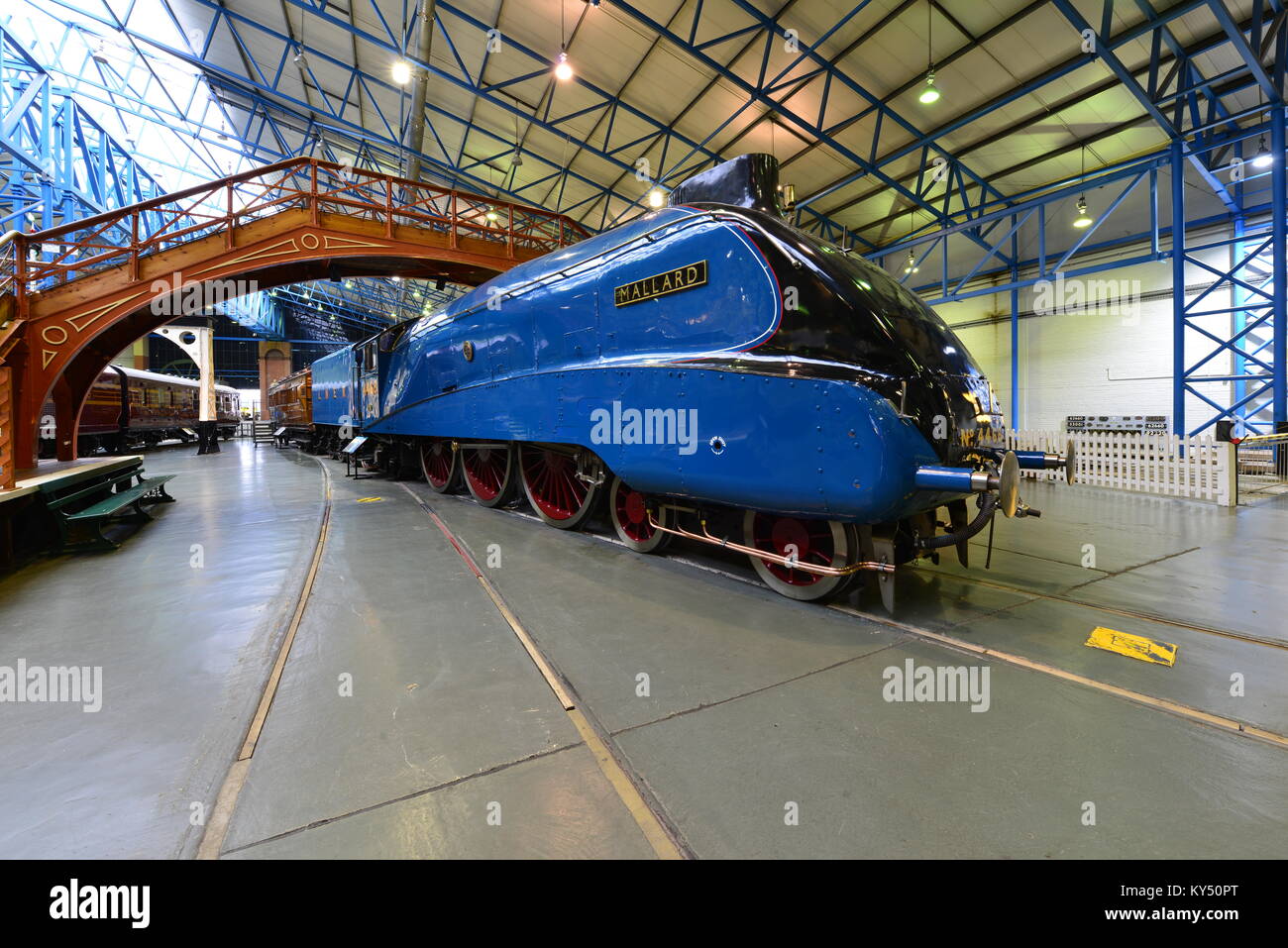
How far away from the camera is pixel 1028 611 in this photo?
10.6ft

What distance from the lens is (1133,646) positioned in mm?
2721

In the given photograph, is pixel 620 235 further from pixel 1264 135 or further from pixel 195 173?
pixel 195 173

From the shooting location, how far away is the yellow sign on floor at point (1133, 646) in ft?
8.52

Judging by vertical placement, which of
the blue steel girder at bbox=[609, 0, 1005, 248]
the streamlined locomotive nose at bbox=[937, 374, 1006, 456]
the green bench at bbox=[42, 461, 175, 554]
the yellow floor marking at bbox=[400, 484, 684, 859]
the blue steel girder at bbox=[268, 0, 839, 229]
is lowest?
the yellow floor marking at bbox=[400, 484, 684, 859]

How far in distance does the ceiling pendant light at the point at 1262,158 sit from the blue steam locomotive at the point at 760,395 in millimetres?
13817

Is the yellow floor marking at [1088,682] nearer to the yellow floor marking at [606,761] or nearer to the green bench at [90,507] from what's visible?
the yellow floor marking at [606,761]

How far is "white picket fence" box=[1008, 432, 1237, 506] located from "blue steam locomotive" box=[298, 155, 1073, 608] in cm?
499

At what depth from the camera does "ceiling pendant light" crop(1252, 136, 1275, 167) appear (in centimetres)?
1077

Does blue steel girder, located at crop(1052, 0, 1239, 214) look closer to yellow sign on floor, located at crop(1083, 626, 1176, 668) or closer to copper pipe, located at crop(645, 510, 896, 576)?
yellow sign on floor, located at crop(1083, 626, 1176, 668)

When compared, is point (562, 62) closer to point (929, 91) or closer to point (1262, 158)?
point (929, 91)

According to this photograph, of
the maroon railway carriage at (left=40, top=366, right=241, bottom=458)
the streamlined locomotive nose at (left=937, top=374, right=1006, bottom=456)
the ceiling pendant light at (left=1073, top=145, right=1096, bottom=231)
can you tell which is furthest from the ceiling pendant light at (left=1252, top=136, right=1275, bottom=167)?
the maroon railway carriage at (left=40, top=366, right=241, bottom=458)

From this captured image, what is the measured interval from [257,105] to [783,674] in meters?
A: 21.6

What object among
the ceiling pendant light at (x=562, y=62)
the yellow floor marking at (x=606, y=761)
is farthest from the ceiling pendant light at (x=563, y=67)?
the yellow floor marking at (x=606, y=761)
